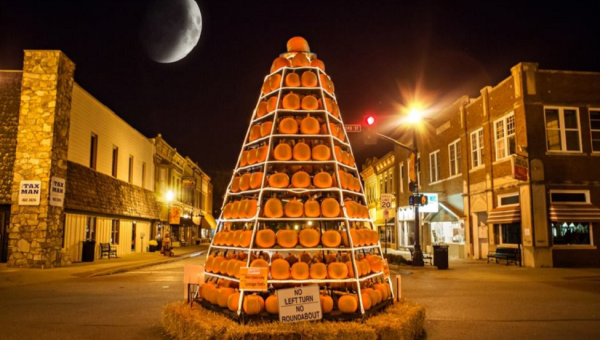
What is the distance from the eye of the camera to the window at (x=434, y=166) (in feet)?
111

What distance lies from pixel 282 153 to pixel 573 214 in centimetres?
1896

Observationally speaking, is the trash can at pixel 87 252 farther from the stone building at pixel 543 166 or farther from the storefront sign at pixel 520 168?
the storefront sign at pixel 520 168

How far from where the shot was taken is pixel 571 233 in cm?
2222

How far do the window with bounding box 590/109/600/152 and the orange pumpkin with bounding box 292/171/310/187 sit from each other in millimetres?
20630

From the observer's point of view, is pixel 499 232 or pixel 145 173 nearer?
pixel 499 232

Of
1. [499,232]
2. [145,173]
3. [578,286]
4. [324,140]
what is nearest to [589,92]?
[499,232]

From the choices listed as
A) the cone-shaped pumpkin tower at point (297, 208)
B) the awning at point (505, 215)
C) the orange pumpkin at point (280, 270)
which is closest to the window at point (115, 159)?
the awning at point (505, 215)

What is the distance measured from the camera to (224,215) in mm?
8094

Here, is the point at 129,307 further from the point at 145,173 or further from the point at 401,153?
the point at 401,153

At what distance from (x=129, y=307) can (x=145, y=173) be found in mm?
28352

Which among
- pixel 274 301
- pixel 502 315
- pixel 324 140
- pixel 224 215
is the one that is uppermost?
pixel 324 140

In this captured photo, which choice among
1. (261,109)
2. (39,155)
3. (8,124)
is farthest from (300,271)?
(8,124)

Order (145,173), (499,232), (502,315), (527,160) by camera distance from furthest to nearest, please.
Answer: (145,173)
(499,232)
(527,160)
(502,315)

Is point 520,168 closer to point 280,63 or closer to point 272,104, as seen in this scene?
point 280,63
